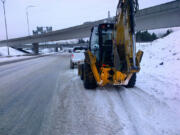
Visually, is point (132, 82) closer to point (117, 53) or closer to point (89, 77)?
point (117, 53)

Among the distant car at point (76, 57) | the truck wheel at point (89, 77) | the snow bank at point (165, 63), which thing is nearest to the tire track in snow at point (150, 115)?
the truck wheel at point (89, 77)

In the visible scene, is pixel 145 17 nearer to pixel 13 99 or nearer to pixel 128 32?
pixel 128 32

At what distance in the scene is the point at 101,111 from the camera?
4348mm

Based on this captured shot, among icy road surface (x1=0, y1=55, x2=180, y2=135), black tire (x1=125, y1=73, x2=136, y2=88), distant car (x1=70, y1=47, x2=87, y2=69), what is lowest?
icy road surface (x1=0, y1=55, x2=180, y2=135)

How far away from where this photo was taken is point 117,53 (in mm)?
5484

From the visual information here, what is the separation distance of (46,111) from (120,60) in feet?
9.96

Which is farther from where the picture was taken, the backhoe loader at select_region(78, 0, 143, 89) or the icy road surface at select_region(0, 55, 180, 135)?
the backhoe loader at select_region(78, 0, 143, 89)

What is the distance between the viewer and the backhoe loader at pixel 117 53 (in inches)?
196

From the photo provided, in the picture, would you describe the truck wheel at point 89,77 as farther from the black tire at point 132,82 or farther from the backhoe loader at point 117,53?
the black tire at point 132,82

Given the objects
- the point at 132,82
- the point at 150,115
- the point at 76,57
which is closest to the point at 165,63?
the point at 132,82

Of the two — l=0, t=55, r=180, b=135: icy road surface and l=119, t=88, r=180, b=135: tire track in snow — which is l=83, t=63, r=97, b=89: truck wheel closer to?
l=0, t=55, r=180, b=135: icy road surface

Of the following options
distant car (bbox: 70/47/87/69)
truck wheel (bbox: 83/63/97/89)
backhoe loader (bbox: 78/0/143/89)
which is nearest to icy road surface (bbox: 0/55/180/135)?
truck wheel (bbox: 83/63/97/89)

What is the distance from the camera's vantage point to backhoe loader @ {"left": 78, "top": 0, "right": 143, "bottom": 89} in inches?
196

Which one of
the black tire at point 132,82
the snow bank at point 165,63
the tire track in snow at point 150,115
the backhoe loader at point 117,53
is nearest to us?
the tire track in snow at point 150,115
